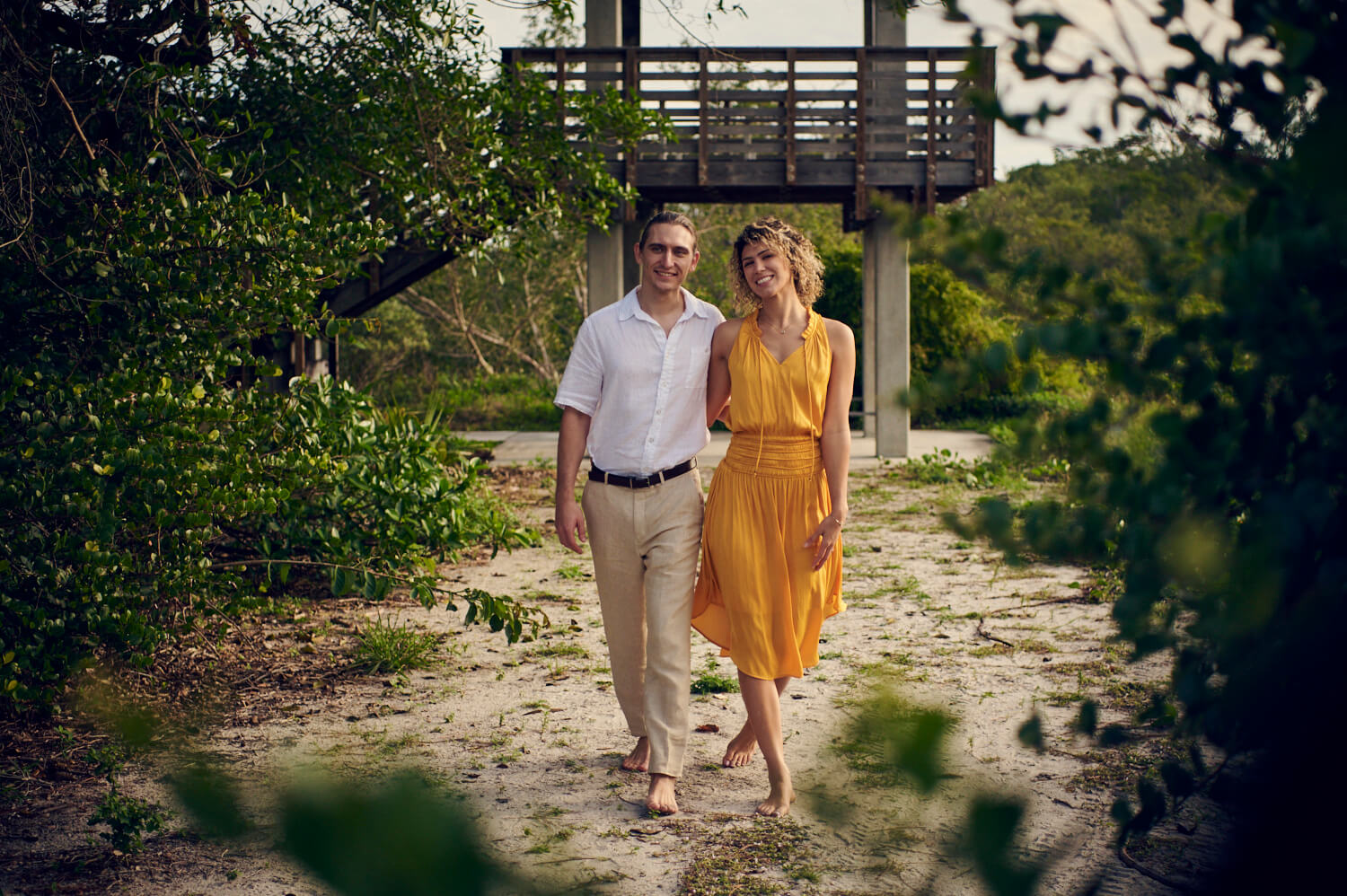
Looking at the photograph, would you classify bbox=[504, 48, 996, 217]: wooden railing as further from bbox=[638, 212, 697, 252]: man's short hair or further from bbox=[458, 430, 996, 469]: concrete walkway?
bbox=[638, 212, 697, 252]: man's short hair

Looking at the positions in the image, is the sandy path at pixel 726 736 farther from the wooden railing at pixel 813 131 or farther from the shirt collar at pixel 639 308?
the wooden railing at pixel 813 131

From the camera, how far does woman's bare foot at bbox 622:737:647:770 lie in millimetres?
3979

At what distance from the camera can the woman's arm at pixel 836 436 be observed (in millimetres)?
3654

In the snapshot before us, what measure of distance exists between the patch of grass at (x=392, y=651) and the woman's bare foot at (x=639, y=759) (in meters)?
1.59

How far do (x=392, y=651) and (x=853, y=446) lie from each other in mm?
9635

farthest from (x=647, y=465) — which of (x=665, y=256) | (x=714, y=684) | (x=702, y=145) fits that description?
(x=702, y=145)

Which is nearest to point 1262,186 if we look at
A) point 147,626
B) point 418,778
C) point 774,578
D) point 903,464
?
point 418,778

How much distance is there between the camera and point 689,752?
422 centimetres

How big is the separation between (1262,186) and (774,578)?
8.31ft

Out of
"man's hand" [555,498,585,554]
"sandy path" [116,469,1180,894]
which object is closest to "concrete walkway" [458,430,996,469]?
"sandy path" [116,469,1180,894]

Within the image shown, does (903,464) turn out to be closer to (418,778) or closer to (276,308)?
(276,308)

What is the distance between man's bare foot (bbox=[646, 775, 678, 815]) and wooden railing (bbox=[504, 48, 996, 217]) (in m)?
8.96

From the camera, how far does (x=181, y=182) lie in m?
4.91

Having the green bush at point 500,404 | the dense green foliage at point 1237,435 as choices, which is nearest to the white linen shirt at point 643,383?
the dense green foliage at point 1237,435
